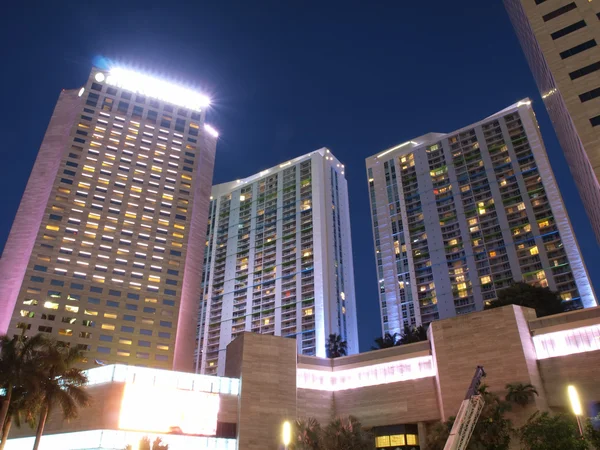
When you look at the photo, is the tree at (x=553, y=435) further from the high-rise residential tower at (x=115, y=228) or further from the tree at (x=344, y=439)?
the high-rise residential tower at (x=115, y=228)

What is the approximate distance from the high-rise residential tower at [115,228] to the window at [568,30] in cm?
Answer: 8485

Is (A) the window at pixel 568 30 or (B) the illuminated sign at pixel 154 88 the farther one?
(B) the illuminated sign at pixel 154 88

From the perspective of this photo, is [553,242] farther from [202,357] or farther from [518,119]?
[202,357]

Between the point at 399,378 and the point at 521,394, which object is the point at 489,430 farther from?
the point at 399,378

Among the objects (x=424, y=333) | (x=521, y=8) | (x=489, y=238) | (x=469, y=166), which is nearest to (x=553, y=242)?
(x=489, y=238)

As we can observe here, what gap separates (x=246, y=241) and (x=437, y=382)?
4464 inches

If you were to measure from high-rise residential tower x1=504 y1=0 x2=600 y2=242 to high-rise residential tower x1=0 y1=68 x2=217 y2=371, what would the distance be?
268ft

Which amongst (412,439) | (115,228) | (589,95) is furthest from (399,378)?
(115,228)

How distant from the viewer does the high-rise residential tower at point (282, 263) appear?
137m

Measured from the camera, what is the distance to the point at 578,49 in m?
61.7

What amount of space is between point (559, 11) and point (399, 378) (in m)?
51.3

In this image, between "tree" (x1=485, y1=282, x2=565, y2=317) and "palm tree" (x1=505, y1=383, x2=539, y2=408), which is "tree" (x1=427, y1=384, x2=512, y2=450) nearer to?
"palm tree" (x1=505, y1=383, x2=539, y2=408)

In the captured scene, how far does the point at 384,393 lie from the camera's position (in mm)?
53875

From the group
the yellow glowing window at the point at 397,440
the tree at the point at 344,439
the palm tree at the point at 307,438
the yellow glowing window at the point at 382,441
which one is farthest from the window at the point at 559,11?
the palm tree at the point at 307,438
